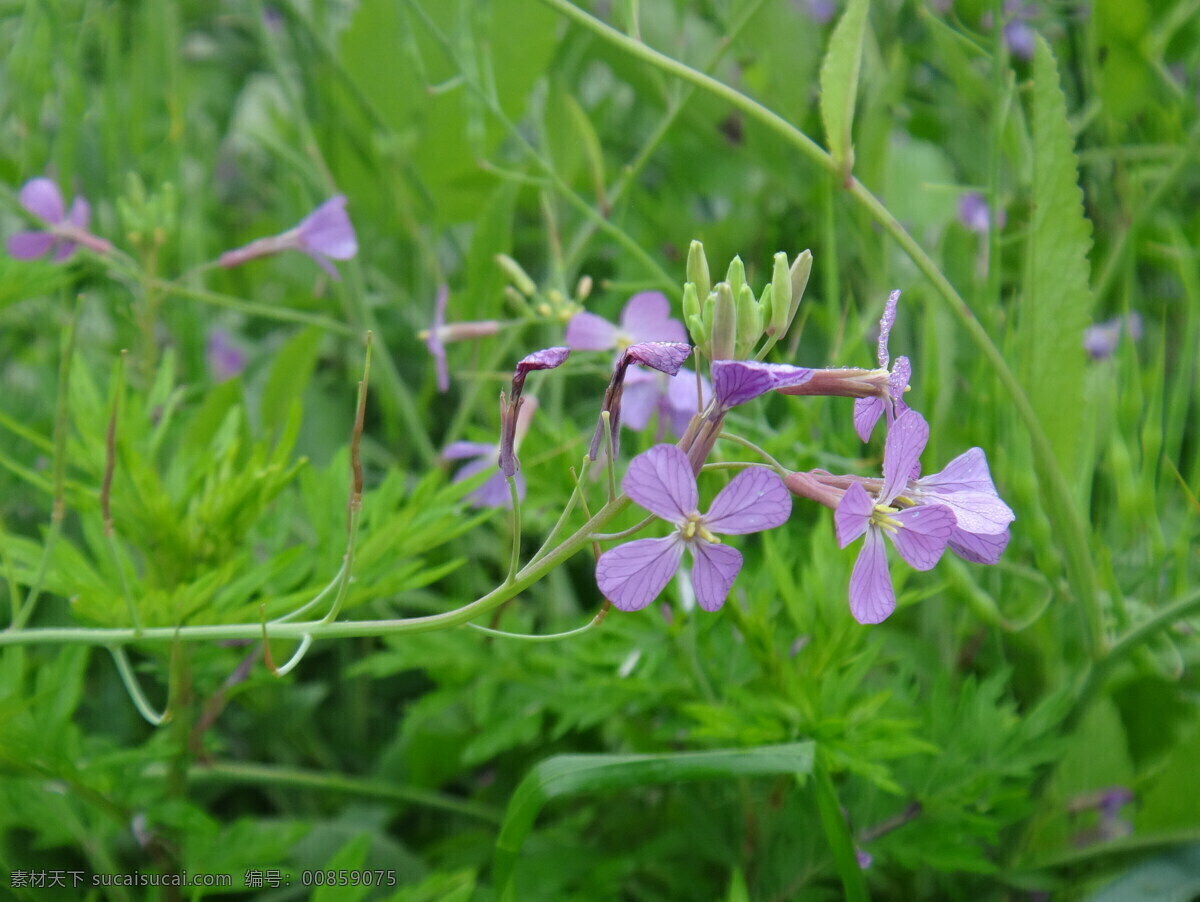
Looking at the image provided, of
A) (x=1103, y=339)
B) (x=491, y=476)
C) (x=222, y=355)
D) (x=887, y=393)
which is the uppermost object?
(x=887, y=393)

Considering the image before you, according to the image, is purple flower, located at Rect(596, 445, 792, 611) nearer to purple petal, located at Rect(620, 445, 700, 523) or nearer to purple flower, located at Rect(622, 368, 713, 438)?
purple petal, located at Rect(620, 445, 700, 523)

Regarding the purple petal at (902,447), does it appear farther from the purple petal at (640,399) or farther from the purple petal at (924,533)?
the purple petal at (640,399)

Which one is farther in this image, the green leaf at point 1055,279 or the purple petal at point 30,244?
the purple petal at point 30,244

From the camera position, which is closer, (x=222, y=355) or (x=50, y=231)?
(x=50, y=231)

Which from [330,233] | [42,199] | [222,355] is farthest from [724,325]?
[222,355]

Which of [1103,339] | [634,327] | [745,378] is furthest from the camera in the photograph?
[1103,339]

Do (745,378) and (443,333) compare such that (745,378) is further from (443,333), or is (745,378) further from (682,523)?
(443,333)

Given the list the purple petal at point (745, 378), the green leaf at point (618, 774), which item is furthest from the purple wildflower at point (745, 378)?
the green leaf at point (618, 774)

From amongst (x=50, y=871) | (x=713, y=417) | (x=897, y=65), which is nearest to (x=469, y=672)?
(x=50, y=871)
